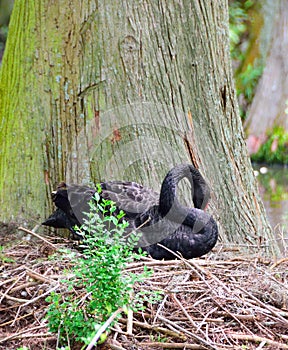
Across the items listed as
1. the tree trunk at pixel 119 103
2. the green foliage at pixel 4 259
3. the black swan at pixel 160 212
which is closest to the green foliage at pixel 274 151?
the tree trunk at pixel 119 103

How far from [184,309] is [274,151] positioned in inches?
389

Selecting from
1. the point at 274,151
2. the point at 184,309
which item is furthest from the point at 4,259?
the point at 274,151

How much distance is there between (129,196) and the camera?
12.8 feet

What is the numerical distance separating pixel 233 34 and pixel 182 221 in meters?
11.6

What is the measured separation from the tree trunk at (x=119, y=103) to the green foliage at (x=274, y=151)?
8.07m

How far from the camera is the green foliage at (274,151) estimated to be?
1236 cm

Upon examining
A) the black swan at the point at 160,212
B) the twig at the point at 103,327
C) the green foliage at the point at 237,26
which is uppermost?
the green foliage at the point at 237,26

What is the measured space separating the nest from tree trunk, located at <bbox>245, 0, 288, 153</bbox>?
9.45 metres

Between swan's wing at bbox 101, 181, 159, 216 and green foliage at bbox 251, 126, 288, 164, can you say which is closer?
swan's wing at bbox 101, 181, 159, 216

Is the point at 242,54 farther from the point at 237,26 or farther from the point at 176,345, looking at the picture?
the point at 176,345

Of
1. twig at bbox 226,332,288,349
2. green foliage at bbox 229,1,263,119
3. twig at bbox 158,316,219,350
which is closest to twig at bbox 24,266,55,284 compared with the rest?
twig at bbox 158,316,219,350

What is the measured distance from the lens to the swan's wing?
383 cm

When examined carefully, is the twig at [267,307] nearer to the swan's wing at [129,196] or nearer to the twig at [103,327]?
the twig at [103,327]

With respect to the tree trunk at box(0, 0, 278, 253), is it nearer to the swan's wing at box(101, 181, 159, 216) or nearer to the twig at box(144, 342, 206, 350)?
the swan's wing at box(101, 181, 159, 216)
